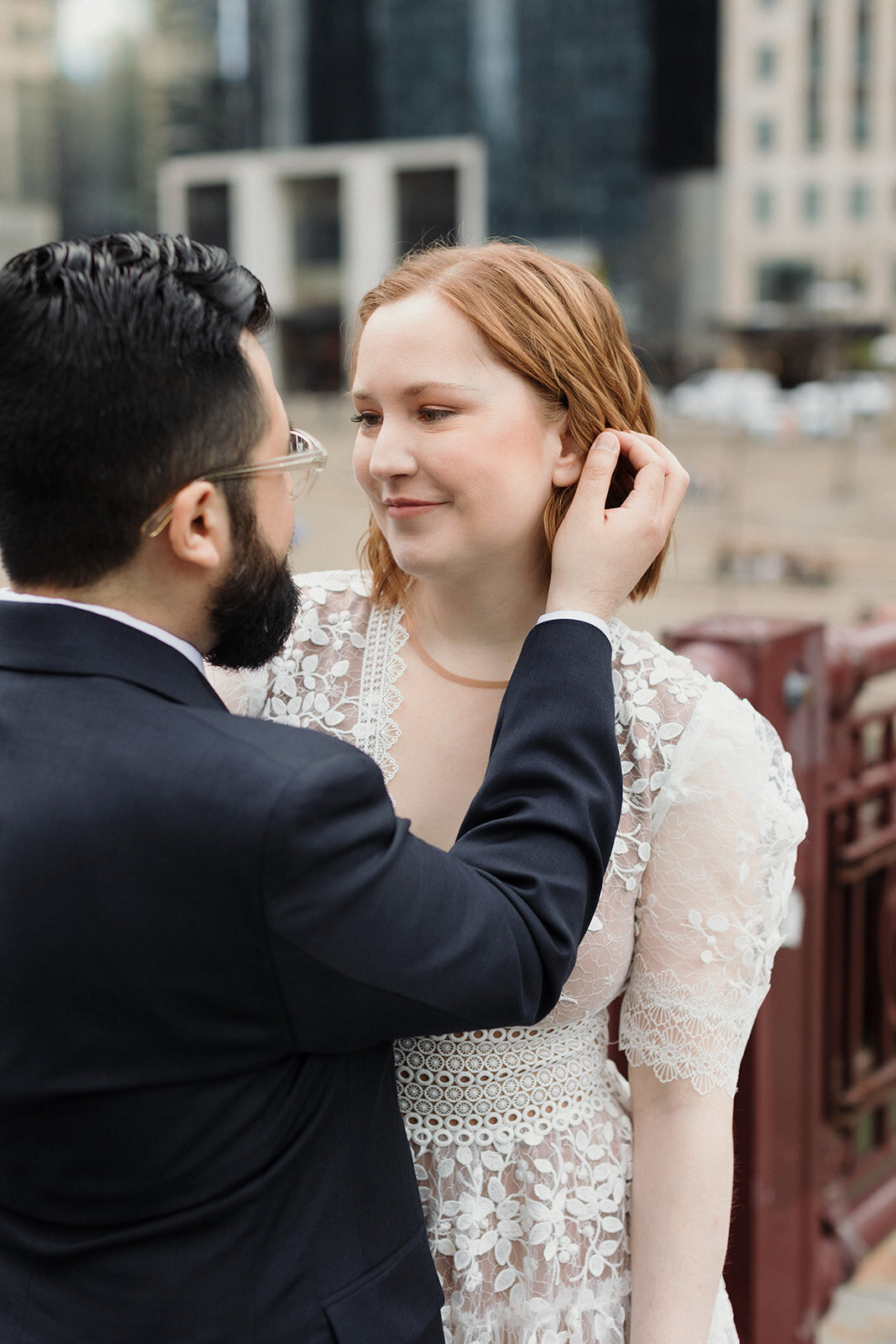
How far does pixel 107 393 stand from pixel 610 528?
1.71ft


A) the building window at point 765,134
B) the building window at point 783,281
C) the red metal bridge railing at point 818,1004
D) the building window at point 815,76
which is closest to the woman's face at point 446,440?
the red metal bridge railing at point 818,1004

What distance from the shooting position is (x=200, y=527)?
97 cm

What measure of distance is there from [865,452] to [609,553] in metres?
39.6

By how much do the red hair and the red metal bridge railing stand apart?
75 cm

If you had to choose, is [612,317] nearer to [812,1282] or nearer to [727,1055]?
[727,1055]

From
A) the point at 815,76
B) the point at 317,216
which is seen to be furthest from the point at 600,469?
the point at 815,76

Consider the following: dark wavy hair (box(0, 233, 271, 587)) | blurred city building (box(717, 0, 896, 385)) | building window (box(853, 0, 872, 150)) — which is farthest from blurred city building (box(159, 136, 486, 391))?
dark wavy hair (box(0, 233, 271, 587))

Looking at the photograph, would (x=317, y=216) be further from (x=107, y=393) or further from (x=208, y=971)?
(x=208, y=971)

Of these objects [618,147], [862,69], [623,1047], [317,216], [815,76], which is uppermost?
[862,69]

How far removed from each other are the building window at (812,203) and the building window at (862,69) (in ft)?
11.6

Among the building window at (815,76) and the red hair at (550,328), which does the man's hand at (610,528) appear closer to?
the red hair at (550,328)

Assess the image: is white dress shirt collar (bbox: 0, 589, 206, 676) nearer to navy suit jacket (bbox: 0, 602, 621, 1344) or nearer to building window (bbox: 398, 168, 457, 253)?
navy suit jacket (bbox: 0, 602, 621, 1344)

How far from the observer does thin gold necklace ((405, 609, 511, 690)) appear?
146 centimetres

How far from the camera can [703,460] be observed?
3753 cm
